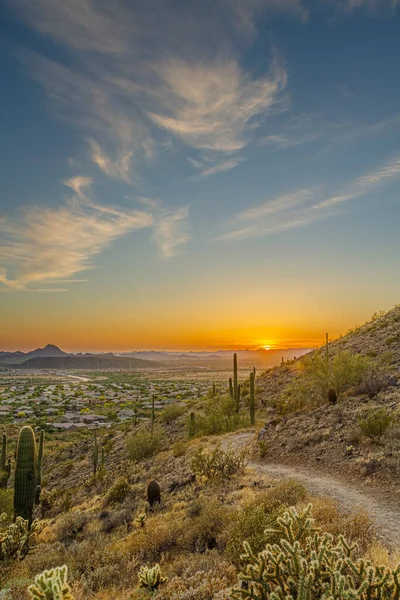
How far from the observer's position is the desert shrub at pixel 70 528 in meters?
13.9

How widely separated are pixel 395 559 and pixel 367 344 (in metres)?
27.7

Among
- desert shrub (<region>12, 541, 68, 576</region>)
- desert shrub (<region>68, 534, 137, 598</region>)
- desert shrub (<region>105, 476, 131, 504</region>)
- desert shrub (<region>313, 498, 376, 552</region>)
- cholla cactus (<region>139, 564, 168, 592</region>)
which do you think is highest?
desert shrub (<region>313, 498, 376, 552</region>)

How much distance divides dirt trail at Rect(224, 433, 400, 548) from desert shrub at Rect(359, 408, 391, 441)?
8.60 feet

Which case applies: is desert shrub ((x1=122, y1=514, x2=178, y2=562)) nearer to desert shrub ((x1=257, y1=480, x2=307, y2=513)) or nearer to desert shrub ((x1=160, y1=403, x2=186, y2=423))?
desert shrub ((x1=257, y1=480, x2=307, y2=513))

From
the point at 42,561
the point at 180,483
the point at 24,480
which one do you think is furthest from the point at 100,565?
the point at 24,480

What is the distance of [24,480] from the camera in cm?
1572

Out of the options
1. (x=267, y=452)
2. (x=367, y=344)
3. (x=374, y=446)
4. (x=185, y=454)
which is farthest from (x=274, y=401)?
(x=374, y=446)

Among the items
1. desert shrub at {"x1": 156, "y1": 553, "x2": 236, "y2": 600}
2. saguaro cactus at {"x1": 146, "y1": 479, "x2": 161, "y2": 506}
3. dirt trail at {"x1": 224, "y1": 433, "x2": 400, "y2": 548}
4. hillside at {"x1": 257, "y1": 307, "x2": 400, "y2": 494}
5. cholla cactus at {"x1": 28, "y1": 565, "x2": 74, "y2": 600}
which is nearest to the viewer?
cholla cactus at {"x1": 28, "y1": 565, "x2": 74, "y2": 600}

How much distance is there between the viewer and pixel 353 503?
10.6m

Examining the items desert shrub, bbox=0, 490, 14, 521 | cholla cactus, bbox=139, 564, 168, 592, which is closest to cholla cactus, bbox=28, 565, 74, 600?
cholla cactus, bbox=139, 564, 168, 592

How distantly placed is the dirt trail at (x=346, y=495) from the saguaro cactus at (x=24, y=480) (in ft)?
30.9

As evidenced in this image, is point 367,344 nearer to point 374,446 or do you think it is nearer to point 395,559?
point 374,446

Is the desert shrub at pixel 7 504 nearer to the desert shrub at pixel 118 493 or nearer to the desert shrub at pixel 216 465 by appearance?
the desert shrub at pixel 118 493

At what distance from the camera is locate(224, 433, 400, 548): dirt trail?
28.5ft
